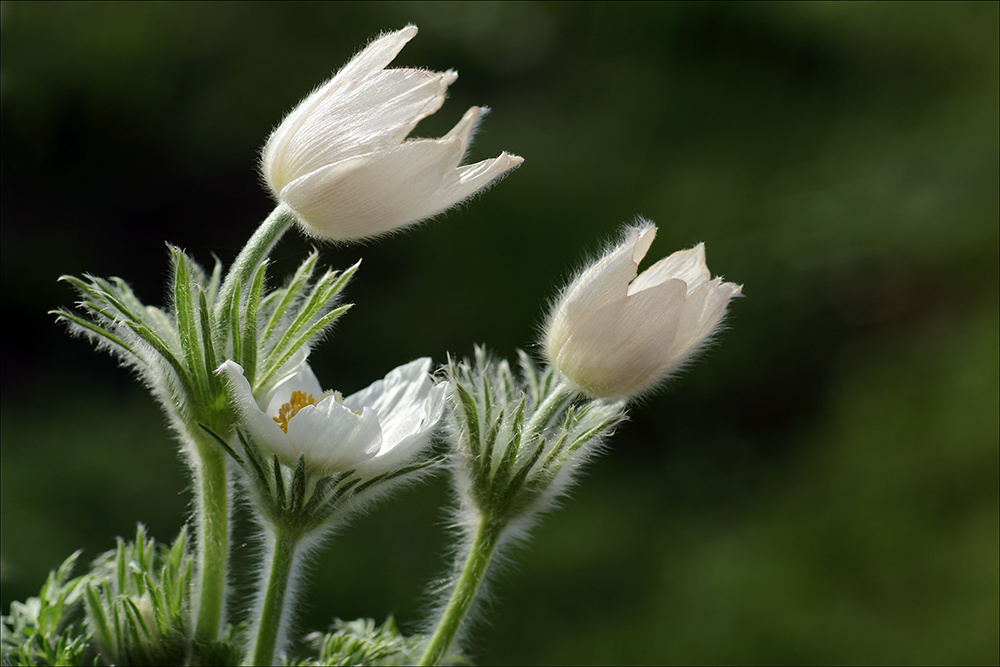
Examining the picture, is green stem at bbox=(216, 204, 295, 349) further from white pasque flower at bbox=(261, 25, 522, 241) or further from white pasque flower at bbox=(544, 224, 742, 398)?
white pasque flower at bbox=(544, 224, 742, 398)

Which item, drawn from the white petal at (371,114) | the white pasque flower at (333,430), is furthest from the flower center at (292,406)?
the white petal at (371,114)

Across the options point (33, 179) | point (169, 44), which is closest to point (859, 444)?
point (169, 44)

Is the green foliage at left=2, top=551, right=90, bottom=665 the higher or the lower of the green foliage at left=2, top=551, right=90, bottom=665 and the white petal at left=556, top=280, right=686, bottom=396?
the lower

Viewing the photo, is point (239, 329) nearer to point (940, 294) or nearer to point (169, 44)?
point (169, 44)

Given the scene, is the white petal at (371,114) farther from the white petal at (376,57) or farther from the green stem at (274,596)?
the green stem at (274,596)

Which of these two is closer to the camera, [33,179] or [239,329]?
[239,329]

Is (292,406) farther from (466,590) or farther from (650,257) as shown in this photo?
(650,257)

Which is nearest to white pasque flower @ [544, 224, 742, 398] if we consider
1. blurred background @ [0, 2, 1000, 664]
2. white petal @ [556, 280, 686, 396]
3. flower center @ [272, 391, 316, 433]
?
Result: white petal @ [556, 280, 686, 396]

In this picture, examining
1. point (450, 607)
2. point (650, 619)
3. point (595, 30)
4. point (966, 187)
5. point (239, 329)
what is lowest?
point (650, 619)
